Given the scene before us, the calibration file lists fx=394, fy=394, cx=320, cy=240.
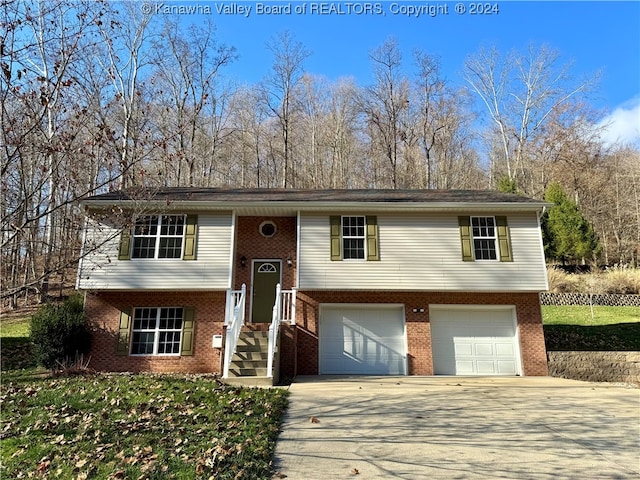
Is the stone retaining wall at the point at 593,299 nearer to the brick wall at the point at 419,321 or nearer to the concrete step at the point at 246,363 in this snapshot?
the brick wall at the point at 419,321

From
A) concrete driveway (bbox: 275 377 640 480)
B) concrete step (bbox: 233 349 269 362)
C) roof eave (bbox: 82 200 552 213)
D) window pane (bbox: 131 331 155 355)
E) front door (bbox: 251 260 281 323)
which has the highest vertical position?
roof eave (bbox: 82 200 552 213)

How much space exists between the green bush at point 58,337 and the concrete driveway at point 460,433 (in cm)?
634

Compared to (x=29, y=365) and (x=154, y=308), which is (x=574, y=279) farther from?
(x=29, y=365)

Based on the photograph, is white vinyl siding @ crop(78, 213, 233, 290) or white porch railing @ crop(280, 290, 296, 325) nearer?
white vinyl siding @ crop(78, 213, 233, 290)

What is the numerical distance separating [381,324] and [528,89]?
25.5 meters

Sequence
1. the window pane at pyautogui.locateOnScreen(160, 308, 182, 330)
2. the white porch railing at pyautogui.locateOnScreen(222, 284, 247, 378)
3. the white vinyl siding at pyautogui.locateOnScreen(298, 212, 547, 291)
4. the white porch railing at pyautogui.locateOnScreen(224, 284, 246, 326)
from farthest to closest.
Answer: the window pane at pyautogui.locateOnScreen(160, 308, 182, 330) < the white vinyl siding at pyautogui.locateOnScreen(298, 212, 547, 291) < the white porch railing at pyautogui.locateOnScreen(224, 284, 246, 326) < the white porch railing at pyautogui.locateOnScreen(222, 284, 247, 378)

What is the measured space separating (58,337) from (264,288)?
18.6 ft

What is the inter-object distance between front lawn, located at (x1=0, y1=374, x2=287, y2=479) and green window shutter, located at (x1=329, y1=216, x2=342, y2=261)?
182 inches

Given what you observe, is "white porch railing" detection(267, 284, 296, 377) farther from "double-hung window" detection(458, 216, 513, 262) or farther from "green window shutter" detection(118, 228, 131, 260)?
"double-hung window" detection(458, 216, 513, 262)

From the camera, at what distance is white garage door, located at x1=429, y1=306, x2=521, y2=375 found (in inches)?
460

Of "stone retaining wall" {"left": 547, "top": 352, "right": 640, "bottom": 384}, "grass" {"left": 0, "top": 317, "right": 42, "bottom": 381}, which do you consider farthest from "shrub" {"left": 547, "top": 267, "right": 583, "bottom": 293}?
"grass" {"left": 0, "top": 317, "right": 42, "bottom": 381}

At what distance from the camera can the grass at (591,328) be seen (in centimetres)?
1355

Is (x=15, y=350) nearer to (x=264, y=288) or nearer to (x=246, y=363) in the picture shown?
(x=264, y=288)

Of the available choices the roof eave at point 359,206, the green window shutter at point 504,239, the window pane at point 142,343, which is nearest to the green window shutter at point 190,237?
the roof eave at point 359,206
